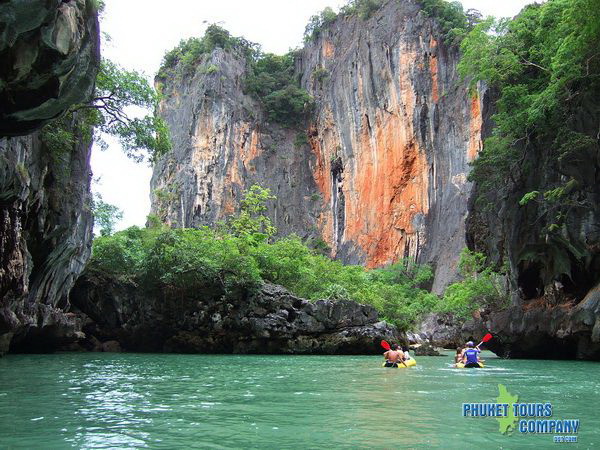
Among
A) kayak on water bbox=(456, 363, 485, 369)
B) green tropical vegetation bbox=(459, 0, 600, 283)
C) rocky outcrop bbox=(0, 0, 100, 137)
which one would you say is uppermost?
green tropical vegetation bbox=(459, 0, 600, 283)

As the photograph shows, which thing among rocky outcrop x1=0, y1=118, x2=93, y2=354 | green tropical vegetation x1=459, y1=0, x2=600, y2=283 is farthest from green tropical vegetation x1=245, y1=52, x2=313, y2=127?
rocky outcrop x1=0, y1=118, x2=93, y2=354

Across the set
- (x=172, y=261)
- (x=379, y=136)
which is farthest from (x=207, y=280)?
(x=379, y=136)

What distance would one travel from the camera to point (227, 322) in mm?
25516

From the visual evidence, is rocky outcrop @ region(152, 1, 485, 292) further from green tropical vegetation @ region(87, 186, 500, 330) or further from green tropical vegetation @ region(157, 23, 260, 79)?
green tropical vegetation @ region(87, 186, 500, 330)

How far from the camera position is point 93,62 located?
11.0 meters

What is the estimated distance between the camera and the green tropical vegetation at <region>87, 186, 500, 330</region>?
26141 mm

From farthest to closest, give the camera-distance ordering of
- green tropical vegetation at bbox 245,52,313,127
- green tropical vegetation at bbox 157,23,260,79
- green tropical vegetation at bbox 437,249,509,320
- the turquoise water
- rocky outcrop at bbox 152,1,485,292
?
green tropical vegetation at bbox 245,52,313,127
green tropical vegetation at bbox 157,23,260,79
rocky outcrop at bbox 152,1,485,292
green tropical vegetation at bbox 437,249,509,320
the turquoise water

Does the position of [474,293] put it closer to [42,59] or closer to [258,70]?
[42,59]

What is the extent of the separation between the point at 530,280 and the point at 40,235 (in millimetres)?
19054

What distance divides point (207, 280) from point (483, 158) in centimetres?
1350

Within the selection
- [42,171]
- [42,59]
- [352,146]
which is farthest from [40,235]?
[352,146]

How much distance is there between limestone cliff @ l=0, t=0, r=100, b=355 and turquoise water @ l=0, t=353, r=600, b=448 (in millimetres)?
3526

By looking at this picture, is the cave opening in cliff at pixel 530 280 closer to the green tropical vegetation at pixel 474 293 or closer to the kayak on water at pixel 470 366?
the green tropical vegetation at pixel 474 293

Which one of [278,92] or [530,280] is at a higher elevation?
[278,92]
